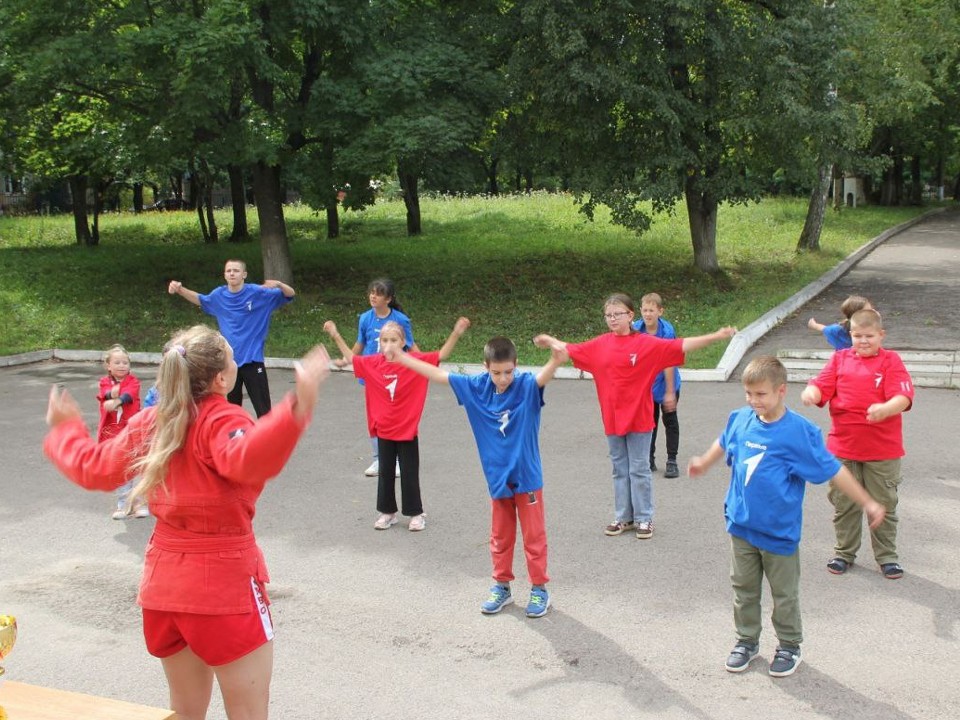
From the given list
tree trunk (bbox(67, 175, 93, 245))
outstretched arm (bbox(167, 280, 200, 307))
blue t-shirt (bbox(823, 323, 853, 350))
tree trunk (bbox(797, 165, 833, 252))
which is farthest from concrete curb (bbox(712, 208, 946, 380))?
tree trunk (bbox(67, 175, 93, 245))

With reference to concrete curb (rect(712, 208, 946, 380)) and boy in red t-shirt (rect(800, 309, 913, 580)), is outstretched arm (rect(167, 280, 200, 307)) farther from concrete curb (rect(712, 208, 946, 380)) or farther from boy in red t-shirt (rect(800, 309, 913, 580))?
concrete curb (rect(712, 208, 946, 380))

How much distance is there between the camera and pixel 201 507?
3279 mm

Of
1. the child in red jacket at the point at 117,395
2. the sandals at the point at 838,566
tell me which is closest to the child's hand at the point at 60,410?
the child in red jacket at the point at 117,395

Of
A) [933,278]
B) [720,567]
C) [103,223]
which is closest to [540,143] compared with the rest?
[933,278]

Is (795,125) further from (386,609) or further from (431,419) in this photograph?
(386,609)

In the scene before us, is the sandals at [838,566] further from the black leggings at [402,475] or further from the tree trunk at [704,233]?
the tree trunk at [704,233]

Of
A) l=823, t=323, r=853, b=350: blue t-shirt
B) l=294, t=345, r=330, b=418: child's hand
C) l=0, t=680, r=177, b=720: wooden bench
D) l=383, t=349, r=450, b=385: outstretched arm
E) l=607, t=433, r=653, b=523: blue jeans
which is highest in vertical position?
l=294, t=345, r=330, b=418: child's hand

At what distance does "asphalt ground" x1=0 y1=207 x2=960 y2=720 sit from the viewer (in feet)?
16.0

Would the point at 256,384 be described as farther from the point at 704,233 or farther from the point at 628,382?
the point at 704,233

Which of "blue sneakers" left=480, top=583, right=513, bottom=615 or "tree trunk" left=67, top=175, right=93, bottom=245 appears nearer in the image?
"blue sneakers" left=480, top=583, right=513, bottom=615

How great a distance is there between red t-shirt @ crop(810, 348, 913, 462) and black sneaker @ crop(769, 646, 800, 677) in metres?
1.75

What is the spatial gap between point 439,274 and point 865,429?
16.2 m

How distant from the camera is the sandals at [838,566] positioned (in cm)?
643

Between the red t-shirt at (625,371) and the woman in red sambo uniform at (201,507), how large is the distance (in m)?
3.90
